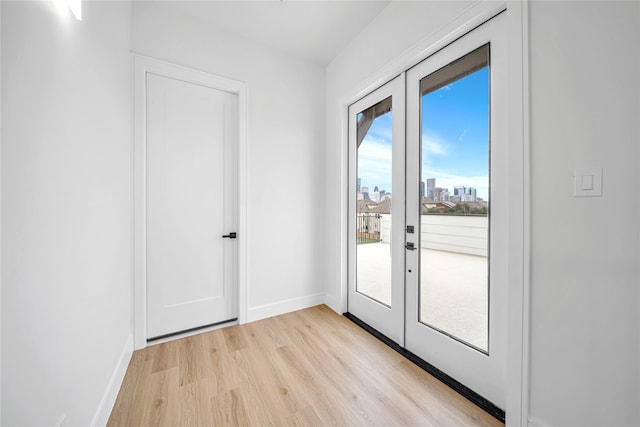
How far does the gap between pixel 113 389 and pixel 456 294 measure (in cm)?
223

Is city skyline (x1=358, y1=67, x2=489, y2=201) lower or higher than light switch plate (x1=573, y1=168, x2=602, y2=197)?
higher

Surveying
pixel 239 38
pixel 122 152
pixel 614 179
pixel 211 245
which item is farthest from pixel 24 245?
pixel 239 38

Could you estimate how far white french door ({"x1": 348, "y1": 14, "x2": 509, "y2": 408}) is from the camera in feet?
4.68

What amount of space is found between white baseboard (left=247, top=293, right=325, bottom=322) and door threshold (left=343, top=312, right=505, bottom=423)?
0.77m

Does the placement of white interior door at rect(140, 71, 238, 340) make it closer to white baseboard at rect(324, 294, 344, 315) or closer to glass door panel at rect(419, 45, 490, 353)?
white baseboard at rect(324, 294, 344, 315)

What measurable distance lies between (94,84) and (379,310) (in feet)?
8.25

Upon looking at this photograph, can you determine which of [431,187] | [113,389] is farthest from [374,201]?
[113,389]

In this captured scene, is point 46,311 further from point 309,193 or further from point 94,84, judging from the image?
point 309,193

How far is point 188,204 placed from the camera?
226 cm

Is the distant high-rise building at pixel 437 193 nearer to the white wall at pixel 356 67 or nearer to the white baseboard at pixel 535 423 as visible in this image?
the white wall at pixel 356 67

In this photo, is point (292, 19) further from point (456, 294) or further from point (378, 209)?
point (456, 294)

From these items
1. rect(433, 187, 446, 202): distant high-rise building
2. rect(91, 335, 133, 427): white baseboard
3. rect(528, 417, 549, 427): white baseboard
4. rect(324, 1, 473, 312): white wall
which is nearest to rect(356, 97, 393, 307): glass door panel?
rect(324, 1, 473, 312): white wall

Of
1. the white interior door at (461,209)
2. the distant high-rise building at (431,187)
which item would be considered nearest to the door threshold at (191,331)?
the white interior door at (461,209)

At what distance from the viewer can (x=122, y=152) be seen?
70.1 inches
